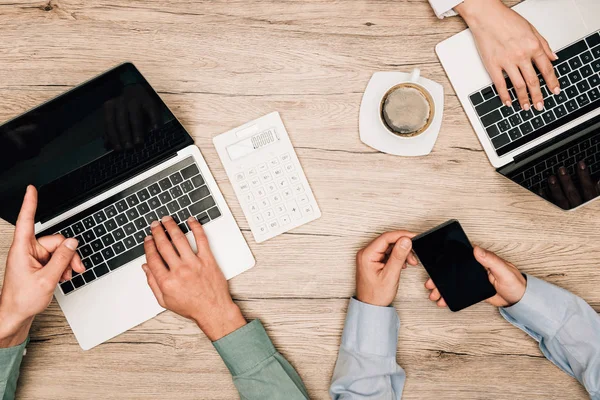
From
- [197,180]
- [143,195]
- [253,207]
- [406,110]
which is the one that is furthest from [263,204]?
[406,110]

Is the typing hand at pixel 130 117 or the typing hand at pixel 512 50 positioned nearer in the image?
the typing hand at pixel 130 117

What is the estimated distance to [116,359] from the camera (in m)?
0.96

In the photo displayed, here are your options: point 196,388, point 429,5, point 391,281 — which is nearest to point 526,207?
point 391,281

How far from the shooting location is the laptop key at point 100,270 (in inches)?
35.7

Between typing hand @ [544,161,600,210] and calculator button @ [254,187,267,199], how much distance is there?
583 mm

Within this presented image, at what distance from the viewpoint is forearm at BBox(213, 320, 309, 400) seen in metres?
0.91

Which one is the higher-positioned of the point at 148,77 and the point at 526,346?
the point at 148,77

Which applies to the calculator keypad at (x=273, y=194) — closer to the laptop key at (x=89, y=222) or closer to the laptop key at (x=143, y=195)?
the laptop key at (x=143, y=195)

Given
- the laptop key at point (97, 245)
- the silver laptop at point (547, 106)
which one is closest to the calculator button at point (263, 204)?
the laptop key at point (97, 245)

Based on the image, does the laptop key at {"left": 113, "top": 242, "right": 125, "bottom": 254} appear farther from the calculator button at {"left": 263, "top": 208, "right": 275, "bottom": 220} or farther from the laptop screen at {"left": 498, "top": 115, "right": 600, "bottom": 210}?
the laptop screen at {"left": 498, "top": 115, "right": 600, "bottom": 210}

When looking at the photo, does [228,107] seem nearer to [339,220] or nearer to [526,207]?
[339,220]

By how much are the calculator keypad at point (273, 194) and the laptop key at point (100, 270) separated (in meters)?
0.31

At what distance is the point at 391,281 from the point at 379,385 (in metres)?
0.23

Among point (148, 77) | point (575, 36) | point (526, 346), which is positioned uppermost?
point (148, 77)
